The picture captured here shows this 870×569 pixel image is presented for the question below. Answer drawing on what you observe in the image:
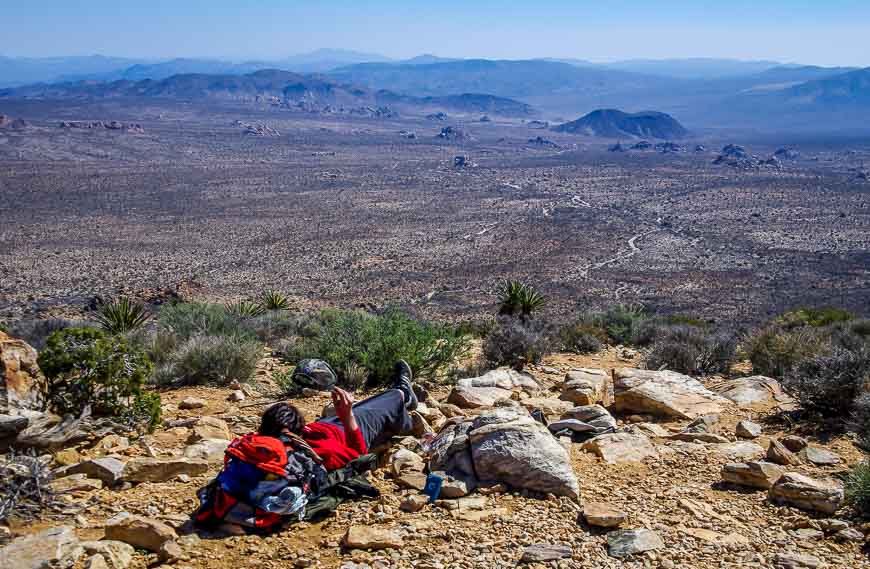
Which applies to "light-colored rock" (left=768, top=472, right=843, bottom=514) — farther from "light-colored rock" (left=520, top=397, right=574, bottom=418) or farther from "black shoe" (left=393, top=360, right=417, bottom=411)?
"black shoe" (left=393, top=360, right=417, bottom=411)

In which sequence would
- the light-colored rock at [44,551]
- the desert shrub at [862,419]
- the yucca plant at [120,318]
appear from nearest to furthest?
the light-colored rock at [44,551], the desert shrub at [862,419], the yucca plant at [120,318]

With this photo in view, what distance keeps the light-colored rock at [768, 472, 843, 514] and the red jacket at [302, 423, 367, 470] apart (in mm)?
2522

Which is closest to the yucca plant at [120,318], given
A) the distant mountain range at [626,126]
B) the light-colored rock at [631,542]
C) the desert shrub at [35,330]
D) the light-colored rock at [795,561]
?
the desert shrub at [35,330]

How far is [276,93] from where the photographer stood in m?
182

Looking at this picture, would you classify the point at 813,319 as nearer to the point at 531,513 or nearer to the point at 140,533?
the point at 531,513

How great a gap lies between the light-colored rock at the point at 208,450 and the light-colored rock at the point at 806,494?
3.49 m

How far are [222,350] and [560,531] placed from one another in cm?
445

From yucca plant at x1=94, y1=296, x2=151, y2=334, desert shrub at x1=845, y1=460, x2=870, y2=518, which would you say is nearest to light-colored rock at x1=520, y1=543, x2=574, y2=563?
desert shrub at x1=845, y1=460, x2=870, y2=518

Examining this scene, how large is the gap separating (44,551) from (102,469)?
1.10 meters

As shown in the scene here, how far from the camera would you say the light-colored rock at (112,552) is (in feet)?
11.1

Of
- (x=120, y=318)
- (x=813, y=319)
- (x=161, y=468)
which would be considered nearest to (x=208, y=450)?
(x=161, y=468)

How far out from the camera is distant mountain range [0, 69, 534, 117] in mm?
170625

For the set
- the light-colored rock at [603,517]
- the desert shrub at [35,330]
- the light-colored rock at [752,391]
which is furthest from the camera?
the desert shrub at [35,330]

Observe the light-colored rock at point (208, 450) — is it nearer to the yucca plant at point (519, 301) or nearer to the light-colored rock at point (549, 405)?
the light-colored rock at point (549, 405)
